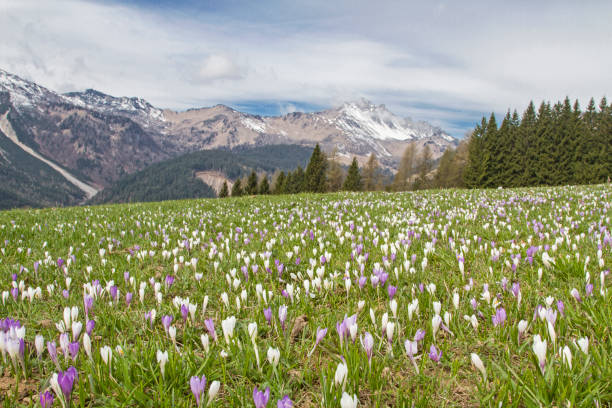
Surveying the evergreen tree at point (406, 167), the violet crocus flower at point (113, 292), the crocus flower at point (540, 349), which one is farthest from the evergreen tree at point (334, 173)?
the crocus flower at point (540, 349)

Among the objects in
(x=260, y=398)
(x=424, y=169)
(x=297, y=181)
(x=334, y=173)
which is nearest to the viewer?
(x=260, y=398)

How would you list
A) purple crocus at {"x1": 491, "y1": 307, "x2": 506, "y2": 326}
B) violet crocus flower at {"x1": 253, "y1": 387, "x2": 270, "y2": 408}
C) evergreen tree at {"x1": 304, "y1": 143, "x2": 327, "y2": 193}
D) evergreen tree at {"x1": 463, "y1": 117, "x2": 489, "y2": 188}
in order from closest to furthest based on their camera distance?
1. violet crocus flower at {"x1": 253, "y1": 387, "x2": 270, "y2": 408}
2. purple crocus at {"x1": 491, "y1": 307, "x2": 506, "y2": 326}
3. evergreen tree at {"x1": 463, "y1": 117, "x2": 489, "y2": 188}
4. evergreen tree at {"x1": 304, "y1": 143, "x2": 327, "y2": 193}

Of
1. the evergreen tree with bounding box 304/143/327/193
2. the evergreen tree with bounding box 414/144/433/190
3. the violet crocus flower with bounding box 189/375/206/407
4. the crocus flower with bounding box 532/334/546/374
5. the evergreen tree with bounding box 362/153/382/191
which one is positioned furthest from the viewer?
the evergreen tree with bounding box 414/144/433/190

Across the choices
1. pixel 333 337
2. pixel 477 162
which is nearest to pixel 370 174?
pixel 477 162

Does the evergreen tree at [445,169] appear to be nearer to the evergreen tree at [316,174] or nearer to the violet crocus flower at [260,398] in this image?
the evergreen tree at [316,174]

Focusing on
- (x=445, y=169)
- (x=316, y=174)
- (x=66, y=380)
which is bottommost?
(x=66, y=380)

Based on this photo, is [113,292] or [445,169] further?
[445,169]

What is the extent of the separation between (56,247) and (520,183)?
69.3 meters

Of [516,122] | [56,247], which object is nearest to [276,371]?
[56,247]

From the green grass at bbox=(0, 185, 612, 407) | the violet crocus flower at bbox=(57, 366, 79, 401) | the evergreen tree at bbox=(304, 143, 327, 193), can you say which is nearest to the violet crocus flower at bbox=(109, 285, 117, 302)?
the green grass at bbox=(0, 185, 612, 407)

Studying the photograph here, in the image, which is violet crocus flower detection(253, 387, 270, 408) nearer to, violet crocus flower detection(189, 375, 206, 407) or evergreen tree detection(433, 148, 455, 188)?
violet crocus flower detection(189, 375, 206, 407)

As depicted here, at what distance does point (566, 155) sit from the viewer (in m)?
56.4

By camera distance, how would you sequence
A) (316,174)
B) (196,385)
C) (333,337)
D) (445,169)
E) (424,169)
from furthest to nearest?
1. (424,169)
2. (445,169)
3. (316,174)
4. (333,337)
5. (196,385)

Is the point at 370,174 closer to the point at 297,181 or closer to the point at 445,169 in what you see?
the point at 445,169
